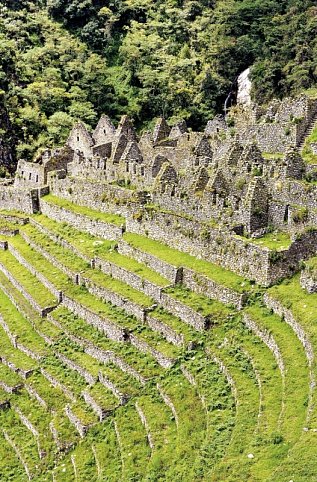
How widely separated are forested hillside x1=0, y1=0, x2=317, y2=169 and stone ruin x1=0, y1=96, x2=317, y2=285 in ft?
58.1

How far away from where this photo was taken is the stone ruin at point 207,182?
2505cm

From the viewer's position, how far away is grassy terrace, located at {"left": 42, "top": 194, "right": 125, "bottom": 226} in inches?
1345

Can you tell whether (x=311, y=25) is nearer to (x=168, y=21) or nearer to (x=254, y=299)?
(x=168, y=21)

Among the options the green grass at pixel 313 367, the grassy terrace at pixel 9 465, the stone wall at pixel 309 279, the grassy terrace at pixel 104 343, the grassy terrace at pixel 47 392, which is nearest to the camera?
the green grass at pixel 313 367

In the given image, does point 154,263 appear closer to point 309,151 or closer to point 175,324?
point 175,324

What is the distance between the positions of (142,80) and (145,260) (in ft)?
158

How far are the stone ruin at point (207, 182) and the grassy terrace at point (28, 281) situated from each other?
5124mm

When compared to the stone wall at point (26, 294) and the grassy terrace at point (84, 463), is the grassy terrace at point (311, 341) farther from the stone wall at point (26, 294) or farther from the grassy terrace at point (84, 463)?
the stone wall at point (26, 294)

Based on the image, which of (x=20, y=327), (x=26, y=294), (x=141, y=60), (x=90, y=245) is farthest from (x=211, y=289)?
(x=141, y=60)

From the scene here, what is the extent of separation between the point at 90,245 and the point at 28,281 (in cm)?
345

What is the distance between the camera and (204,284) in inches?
979

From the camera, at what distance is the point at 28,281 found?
3256 centimetres

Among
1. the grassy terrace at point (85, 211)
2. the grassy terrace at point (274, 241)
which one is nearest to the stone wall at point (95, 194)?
the grassy terrace at point (85, 211)

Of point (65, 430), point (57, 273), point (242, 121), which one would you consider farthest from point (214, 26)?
point (65, 430)
